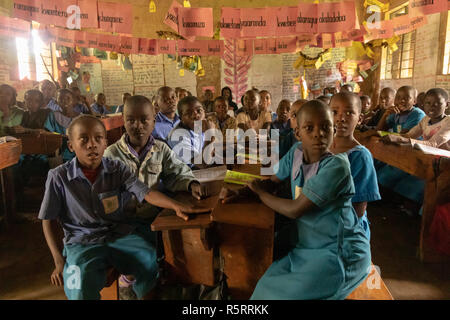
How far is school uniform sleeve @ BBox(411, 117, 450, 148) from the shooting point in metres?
3.14

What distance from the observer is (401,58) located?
7.71 m

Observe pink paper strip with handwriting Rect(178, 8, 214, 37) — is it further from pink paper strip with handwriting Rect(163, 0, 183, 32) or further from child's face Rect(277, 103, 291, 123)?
child's face Rect(277, 103, 291, 123)

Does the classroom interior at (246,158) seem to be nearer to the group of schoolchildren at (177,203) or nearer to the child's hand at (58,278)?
the group of schoolchildren at (177,203)

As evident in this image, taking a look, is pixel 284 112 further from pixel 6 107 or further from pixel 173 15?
pixel 6 107

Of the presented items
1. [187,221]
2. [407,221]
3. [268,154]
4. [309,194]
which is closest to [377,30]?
[407,221]

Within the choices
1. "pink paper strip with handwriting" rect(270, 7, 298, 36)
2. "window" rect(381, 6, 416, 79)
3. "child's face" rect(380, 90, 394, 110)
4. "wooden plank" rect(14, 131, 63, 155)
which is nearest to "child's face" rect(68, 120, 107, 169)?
"wooden plank" rect(14, 131, 63, 155)

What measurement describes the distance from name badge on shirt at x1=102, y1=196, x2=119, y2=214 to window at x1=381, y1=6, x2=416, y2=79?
7864 millimetres

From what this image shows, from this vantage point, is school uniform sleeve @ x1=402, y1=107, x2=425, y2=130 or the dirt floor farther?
school uniform sleeve @ x1=402, y1=107, x2=425, y2=130

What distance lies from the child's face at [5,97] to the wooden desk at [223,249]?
11.2ft

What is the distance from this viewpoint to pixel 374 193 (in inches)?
68.9

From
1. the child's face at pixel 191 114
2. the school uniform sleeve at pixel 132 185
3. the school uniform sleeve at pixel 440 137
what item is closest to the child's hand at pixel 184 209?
the school uniform sleeve at pixel 132 185

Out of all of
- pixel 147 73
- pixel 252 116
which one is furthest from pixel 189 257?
pixel 147 73

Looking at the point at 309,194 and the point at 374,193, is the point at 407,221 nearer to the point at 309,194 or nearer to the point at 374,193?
the point at 374,193

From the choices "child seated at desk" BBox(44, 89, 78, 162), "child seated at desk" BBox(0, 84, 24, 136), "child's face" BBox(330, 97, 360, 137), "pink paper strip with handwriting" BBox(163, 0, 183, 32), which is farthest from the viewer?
"child seated at desk" BBox(44, 89, 78, 162)
